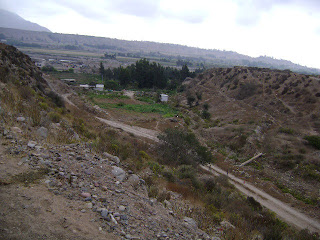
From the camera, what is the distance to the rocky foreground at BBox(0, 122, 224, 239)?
14.7 feet

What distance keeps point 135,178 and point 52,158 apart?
2.93 meters

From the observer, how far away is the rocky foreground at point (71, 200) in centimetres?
448

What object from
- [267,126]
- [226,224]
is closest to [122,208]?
[226,224]

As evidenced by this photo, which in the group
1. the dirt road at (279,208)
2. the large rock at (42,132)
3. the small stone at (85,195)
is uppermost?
the large rock at (42,132)

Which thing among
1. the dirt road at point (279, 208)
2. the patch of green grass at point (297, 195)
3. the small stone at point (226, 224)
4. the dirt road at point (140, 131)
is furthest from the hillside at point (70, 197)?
the dirt road at point (140, 131)

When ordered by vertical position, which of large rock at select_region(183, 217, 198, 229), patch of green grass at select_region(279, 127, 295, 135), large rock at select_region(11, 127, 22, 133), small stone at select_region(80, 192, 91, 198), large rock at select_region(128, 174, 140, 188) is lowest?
patch of green grass at select_region(279, 127, 295, 135)

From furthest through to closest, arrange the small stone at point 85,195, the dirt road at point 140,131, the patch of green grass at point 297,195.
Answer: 1. the dirt road at point 140,131
2. the patch of green grass at point 297,195
3. the small stone at point 85,195

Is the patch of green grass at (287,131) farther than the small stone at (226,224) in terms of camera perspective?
Yes

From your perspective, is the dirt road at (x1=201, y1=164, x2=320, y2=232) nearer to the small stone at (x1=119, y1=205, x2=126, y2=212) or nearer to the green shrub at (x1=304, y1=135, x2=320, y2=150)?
the green shrub at (x1=304, y1=135, x2=320, y2=150)

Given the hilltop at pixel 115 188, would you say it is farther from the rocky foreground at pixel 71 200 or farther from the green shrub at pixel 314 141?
the green shrub at pixel 314 141

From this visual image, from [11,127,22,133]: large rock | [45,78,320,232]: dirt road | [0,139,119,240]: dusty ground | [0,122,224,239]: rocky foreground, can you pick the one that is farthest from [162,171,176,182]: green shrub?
[45,78,320,232]: dirt road

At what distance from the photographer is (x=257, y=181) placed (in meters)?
19.8

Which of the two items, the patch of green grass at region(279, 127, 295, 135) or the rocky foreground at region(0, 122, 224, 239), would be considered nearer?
the rocky foreground at region(0, 122, 224, 239)

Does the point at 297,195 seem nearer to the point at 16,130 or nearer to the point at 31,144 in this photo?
the point at 31,144
